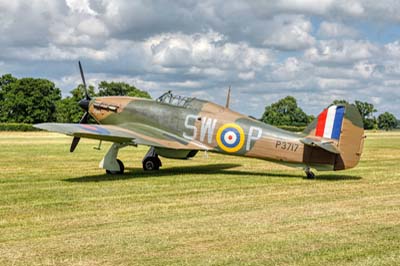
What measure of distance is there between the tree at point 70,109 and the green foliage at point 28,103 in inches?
73.8

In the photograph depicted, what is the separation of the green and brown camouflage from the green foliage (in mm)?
77010

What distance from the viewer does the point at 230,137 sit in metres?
14.2

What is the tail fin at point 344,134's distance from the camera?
42.5ft

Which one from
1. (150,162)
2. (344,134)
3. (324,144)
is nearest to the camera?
(324,144)

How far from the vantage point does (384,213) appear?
27.5 feet

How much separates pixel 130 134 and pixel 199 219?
22.2ft

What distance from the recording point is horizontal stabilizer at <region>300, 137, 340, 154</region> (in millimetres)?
12633

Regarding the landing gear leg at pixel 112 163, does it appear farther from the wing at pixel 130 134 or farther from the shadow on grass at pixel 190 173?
the wing at pixel 130 134

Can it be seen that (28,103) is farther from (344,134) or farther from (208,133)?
(344,134)

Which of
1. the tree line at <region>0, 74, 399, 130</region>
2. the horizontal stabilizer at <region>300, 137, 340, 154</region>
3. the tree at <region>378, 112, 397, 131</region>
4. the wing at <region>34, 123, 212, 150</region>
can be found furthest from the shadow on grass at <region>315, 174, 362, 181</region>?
the tree at <region>378, 112, 397, 131</region>

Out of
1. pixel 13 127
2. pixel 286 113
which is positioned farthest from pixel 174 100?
pixel 286 113

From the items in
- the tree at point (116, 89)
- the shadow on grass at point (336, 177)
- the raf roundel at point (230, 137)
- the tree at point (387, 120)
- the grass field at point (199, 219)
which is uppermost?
the tree at point (387, 120)

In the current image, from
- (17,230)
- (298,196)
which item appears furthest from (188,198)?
(17,230)

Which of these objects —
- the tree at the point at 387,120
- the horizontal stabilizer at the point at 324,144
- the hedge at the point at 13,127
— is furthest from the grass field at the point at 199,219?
the tree at the point at 387,120
